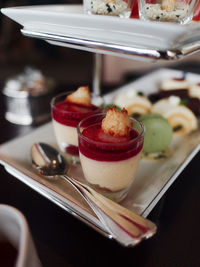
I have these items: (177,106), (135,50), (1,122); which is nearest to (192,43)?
(135,50)

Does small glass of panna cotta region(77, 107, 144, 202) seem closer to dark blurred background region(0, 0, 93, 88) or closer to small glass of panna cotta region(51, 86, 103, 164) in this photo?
small glass of panna cotta region(51, 86, 103, 164)

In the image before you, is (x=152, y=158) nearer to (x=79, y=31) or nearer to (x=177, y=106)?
(x=177, y=106)

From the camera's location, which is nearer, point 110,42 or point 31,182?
point 110,42

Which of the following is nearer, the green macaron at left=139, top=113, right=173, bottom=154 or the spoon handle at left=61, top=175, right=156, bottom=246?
the spoon handle at left=61, top=175, right=156, bottom=246

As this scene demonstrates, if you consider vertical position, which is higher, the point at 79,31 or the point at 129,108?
the point at 79,31

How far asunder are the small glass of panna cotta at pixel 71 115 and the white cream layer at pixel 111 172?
121 mm

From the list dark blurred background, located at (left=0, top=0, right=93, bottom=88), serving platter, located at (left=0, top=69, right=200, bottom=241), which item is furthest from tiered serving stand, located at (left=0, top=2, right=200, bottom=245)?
dark blurred background, located at (left=0, top=0, right=93, bottom=88)

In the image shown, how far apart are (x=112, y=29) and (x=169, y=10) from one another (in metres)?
0.12

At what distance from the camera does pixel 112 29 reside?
1.40 ft

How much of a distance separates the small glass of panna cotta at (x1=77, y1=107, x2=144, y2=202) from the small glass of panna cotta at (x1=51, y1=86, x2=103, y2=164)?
0.25 feet

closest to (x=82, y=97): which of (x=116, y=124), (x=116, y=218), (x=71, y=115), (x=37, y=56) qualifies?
(x=71, y=115)

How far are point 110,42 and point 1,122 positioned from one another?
583 mm

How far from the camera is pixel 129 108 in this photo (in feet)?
2.88

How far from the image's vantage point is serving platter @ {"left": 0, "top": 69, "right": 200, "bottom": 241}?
0.49 m
